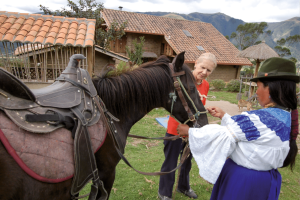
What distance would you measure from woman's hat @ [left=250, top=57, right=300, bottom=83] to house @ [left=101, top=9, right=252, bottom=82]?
14.0 meters

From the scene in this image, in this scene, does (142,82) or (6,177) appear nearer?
(6,177)

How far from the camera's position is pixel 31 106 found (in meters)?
1.08

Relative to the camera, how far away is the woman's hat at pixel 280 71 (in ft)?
4.16

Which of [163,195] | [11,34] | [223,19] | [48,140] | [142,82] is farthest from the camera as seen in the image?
[223,19]

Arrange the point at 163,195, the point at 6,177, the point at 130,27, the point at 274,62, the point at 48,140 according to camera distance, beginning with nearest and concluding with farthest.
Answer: the point at 6,177 < the point at 48,140 < the point at 274,62 < the point at 163,195 < the point at 130,27

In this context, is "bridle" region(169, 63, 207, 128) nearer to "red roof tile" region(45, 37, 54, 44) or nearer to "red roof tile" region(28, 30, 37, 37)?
"red roof tile" region(45, 37, 54, 44)

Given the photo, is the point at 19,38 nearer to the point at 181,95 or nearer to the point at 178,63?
the point at 178,63

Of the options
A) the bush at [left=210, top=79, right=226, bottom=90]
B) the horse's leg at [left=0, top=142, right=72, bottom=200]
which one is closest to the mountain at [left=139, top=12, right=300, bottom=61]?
the bush at [left=210, top=79, right=226, bottom=90]

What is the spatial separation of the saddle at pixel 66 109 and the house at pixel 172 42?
14293 millimetres

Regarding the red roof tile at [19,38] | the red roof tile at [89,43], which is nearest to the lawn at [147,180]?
the red roof tile at [89,43]

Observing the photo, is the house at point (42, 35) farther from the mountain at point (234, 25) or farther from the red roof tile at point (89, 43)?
the mountain at point (234, 25)

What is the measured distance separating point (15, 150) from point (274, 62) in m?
1.87

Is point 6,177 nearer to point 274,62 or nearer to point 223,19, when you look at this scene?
point 274,62

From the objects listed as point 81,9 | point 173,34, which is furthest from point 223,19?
point 81,9
